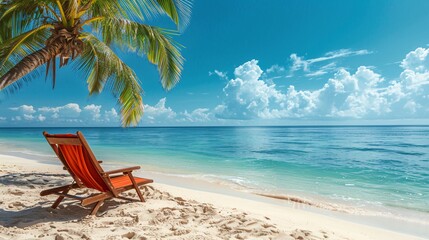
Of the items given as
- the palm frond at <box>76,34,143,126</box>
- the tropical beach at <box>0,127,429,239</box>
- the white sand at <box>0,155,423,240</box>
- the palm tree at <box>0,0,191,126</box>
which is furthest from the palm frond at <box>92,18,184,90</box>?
the white sand at <box>0,155,423,240</box>

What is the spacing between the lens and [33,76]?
6.33 m

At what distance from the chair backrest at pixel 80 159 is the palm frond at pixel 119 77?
3325 mm

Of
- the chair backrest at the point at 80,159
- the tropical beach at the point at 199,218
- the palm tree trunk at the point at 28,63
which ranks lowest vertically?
the tropical beach at the point at 199,218

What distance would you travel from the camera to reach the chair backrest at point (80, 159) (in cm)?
312

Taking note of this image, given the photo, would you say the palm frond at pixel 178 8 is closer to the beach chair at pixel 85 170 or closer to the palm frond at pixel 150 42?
the palm frond at pixel 150 42

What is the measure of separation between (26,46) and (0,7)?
1.04m

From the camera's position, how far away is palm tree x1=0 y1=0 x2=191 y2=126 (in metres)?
5.32

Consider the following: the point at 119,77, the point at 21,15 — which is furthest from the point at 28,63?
the point at 119,77

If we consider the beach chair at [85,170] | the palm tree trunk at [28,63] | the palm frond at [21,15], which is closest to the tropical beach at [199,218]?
the beach chair at [85,170]

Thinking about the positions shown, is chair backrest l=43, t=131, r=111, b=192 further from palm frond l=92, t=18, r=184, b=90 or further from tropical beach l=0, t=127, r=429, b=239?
palm frond l=92, t=18, r=184, b=90

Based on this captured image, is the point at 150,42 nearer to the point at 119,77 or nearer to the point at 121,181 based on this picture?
the point at 119,77

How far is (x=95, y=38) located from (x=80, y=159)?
183 inches

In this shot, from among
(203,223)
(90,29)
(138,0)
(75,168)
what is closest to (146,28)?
(138,0)

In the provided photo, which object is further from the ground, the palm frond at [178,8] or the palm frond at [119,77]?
the palm frond at [178,8]
